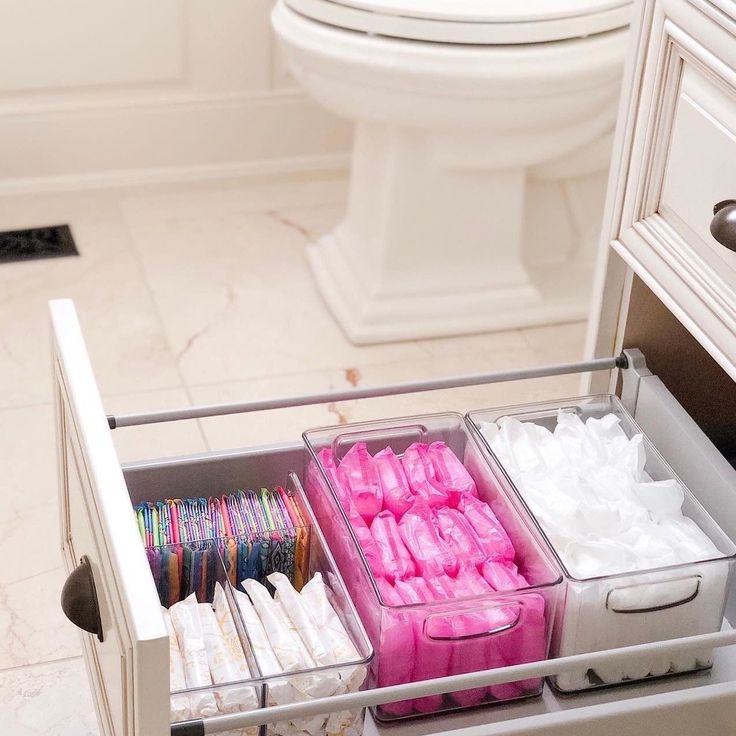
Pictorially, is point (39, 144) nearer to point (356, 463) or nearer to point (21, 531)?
point (21, 531)

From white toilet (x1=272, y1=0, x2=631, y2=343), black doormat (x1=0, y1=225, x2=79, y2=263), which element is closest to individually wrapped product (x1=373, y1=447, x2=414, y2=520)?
white toilet (x1=272, y1=0, x2=631, y2=343)

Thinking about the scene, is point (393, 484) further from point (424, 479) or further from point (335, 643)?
point (335, 643)

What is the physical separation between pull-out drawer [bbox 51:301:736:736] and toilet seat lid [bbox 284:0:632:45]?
0.58 metres

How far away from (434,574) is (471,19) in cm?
80

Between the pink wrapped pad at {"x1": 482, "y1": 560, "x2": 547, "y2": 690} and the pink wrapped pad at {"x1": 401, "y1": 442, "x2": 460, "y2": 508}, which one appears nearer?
the pink wrapped pad at {"x1": 482, "y1": 560, "x2": 547, "y2": 690}

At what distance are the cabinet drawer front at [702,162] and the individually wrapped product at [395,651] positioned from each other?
307 millimetres

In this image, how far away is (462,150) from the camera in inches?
60.1

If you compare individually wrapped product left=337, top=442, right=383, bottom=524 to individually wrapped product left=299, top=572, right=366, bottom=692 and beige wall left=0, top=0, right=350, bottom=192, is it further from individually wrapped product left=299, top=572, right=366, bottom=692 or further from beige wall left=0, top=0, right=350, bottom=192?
beige wall left=0, top=0, right=350, bottom=192

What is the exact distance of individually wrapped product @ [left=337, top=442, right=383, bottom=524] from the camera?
830 mm

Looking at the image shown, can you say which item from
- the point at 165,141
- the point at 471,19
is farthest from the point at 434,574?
the point at 165,141

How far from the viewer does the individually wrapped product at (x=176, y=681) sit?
678 mm

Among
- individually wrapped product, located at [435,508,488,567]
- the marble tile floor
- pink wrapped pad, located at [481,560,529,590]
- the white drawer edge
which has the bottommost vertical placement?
the marble tile floor

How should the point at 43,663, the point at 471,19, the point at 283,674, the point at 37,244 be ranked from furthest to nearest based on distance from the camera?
the point at 37,244 → the point at 471,19 → the point at 43,663 → the point at 283,674

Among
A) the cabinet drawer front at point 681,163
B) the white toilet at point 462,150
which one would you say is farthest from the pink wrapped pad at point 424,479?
the white toilet at point 462,150
